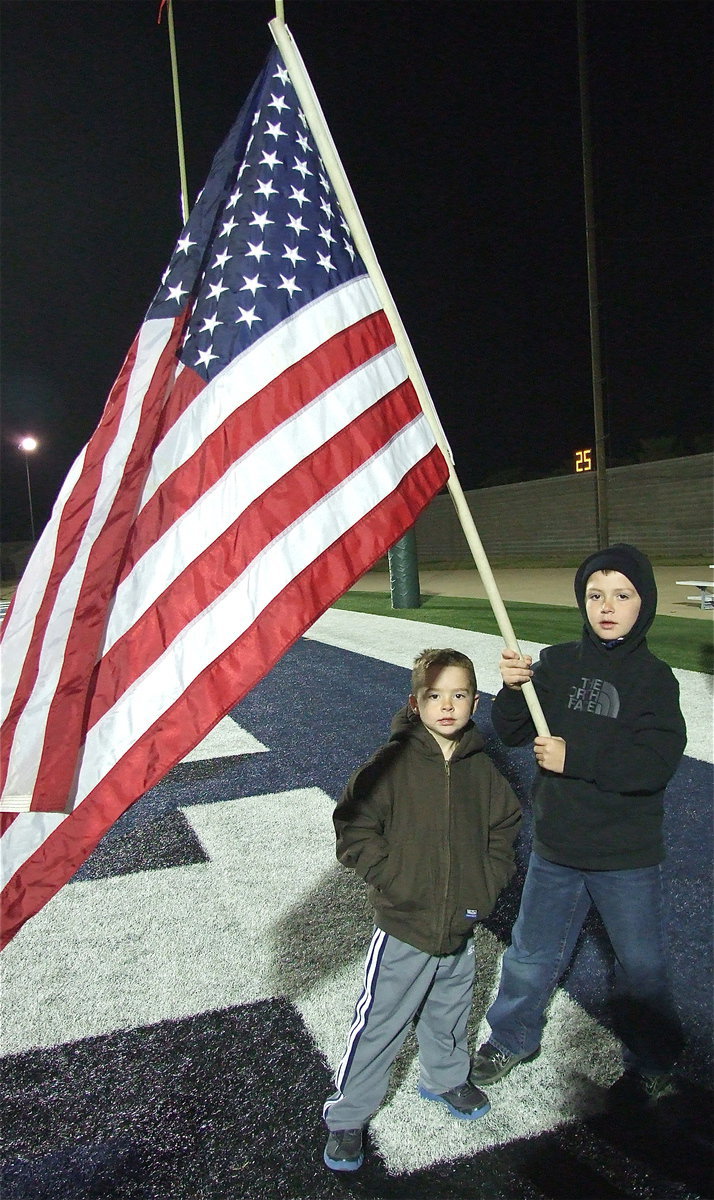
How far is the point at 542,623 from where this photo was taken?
10805 mm

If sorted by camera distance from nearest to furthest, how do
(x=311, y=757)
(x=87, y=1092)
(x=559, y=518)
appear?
1. (x=87, y=1092)
2. (x=311, y=757)
3. (x=559, y=518)

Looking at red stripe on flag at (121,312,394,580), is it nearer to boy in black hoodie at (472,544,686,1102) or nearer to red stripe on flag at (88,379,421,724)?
red stripe on flag at (88,379,421,724)

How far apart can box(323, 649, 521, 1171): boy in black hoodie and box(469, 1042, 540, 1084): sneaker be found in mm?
120

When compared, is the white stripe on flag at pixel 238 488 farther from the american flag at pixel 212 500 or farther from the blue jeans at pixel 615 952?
the blue jeans at pixel 615 952

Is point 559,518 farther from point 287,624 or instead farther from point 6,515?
point 6,515

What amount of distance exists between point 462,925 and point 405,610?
38.3 ft

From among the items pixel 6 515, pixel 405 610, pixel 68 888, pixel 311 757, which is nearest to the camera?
pixel 68 888

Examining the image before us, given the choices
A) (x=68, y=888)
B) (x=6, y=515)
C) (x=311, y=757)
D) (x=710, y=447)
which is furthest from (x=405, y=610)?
(x=6, y=515)

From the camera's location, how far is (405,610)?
1384cm

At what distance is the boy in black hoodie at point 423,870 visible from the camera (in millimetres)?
2162

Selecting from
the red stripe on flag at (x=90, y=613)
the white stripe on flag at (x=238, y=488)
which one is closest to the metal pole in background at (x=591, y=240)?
the white stripe on flag at (x=238, y=488)

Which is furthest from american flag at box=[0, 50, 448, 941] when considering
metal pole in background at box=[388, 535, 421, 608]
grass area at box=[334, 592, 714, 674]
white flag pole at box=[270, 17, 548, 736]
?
metal pole in background at box=[388, 535, 421, 608]

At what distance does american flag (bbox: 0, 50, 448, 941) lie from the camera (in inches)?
75.5

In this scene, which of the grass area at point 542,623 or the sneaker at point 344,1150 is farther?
the grass area at point 542,623
